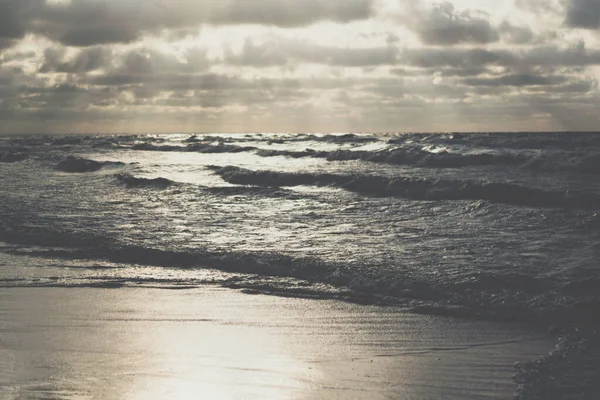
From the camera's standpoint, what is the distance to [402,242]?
13.1 metres

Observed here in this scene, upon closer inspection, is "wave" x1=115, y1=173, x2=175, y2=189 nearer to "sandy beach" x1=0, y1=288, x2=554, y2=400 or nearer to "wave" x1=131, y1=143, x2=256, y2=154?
"sandy beach" x1=0, y1=288, x2=554, y2=400

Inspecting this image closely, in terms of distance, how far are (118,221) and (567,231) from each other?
37.0 feet

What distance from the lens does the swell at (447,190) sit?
62.4 ft

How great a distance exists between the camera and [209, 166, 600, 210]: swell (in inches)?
749

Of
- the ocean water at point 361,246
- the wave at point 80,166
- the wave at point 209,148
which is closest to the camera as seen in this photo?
the ocean water at point 361,246

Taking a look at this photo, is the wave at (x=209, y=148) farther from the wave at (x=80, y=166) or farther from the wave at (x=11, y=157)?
the wave at (x=80, y=166)

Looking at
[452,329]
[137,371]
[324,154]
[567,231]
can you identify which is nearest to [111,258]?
[137,371]

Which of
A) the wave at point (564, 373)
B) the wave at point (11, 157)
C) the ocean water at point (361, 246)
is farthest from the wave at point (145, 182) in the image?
the wave at point (11, 157)

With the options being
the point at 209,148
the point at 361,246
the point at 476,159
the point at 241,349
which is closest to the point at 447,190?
the point at 361,246

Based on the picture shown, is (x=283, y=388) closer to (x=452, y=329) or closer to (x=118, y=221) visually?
(x=452, y=329)

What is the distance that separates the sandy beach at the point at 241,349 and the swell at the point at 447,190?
1201 centimetres

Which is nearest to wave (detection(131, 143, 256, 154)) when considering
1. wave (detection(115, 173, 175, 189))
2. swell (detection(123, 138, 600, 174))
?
swell (detection(123, 138, 600, 174))

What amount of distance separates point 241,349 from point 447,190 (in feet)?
52.7

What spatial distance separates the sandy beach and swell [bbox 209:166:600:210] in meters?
12.0
